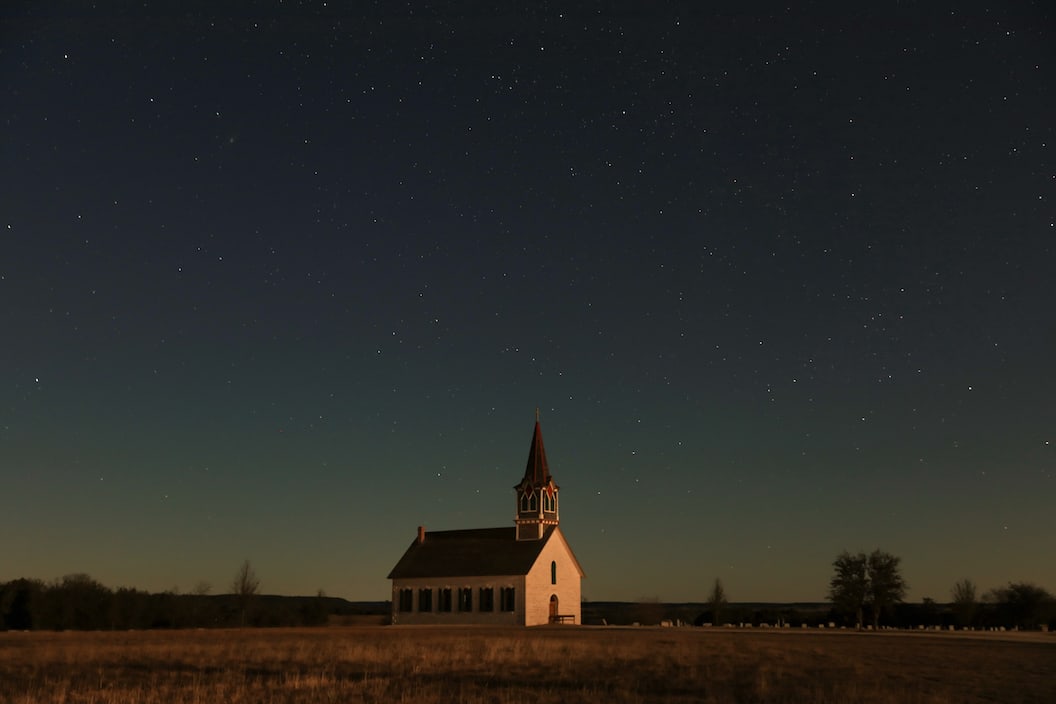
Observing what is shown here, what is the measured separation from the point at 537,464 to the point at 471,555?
8.56 meters

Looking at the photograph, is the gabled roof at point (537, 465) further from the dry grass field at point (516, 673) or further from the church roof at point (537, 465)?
the dry grass field at point (516, 673)

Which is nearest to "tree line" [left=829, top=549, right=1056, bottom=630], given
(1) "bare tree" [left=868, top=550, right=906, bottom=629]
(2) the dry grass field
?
(1) "bare tree" [left=868, top=550, right=906, bottom=629]

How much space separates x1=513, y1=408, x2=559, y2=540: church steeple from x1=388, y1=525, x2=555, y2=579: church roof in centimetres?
74

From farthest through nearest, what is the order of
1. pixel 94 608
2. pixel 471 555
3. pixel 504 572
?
1. pixel 471 555
2. pixel 504 572
3. pixel 94 608

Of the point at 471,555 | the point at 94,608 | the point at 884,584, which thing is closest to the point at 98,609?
the point at 94,608

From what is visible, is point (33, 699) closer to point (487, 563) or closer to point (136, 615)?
point (136, 615)

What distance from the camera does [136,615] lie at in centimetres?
5903

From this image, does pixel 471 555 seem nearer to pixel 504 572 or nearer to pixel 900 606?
pixel 504 572

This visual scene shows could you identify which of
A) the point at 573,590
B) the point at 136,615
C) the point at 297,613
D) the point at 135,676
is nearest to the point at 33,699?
the point at 135,676

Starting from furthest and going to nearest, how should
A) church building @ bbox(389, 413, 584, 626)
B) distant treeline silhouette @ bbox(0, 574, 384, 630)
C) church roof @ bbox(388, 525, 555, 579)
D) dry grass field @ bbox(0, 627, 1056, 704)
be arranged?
church roof @ bbox(388, 525, 555, 579) → church building @ bbox(389, 413, 584, 626) → distant treeline silhouette @ bbox(0, 574, 384, 630) → dry grass field @ bbox(0, 627, 1056, 704)

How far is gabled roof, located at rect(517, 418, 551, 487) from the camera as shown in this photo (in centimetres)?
7494

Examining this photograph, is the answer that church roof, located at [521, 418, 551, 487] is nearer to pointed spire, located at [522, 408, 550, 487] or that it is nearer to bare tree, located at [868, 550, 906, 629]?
pointed spire, located at [522, 408, 550, 487]

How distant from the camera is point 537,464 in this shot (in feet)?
249

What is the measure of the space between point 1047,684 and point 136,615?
5097 centimetres
